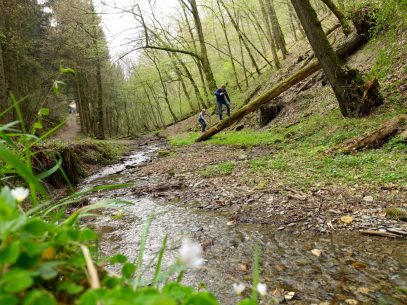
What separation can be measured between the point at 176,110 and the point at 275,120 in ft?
123

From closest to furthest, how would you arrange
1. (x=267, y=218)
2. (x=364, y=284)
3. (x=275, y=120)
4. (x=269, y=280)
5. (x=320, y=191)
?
(x=364, y=284)
(x=269, y=280)
(x=267, y=218)
(x=320, y=191)
(x=275, y=120)

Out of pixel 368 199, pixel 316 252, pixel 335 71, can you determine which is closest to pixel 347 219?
pixel 368 199

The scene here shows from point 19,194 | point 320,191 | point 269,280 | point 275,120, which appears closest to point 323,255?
point 269,280

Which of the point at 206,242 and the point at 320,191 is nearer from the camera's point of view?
the point at 206,242

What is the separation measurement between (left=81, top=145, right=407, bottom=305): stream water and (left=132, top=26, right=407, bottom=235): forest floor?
0.33m

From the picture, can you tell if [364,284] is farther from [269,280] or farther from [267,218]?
[267,218]

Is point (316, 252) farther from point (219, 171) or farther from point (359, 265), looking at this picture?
point (219, 171)

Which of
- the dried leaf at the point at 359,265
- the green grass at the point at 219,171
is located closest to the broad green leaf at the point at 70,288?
the dried leaf at the point at 359,265

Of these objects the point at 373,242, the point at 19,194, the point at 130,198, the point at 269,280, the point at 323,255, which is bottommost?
the point at 373,242

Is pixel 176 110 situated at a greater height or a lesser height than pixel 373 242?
greater

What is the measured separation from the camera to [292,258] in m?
3.18

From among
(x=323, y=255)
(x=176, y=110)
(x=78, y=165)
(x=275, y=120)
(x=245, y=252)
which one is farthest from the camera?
(x=176, y=110)

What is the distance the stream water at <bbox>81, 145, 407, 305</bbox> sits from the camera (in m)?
2.53

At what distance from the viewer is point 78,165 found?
10.4 metres
